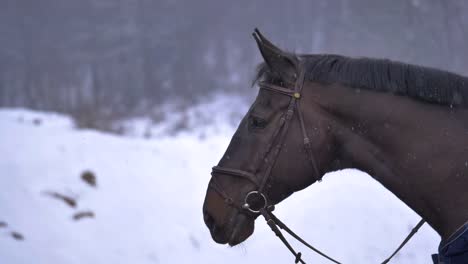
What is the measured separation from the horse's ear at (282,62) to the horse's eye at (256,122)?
0.22 m

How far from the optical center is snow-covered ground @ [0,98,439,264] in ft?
14.8

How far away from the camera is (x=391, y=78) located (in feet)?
6.39

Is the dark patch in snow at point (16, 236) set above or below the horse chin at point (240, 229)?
below

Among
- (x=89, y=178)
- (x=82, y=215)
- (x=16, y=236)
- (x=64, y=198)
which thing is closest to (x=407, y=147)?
(x=16, y=236)

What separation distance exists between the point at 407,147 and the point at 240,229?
858mm

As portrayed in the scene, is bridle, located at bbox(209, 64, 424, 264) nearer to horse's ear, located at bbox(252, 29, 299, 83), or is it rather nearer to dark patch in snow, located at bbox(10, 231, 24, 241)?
horse's ear, located at bbox(252, 29, 299, 83)

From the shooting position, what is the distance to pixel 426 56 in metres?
14.7

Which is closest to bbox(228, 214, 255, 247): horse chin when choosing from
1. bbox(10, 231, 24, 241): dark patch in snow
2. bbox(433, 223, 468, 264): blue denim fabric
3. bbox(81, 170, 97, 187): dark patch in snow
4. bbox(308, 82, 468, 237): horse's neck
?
bbox(308, 82, 468, 237): horse's neck

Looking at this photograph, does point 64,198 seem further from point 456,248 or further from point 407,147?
point 456,248

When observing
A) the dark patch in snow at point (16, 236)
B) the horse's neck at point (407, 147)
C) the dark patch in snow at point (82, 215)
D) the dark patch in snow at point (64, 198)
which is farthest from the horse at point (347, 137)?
the dark patch in snow at point (64, 198)

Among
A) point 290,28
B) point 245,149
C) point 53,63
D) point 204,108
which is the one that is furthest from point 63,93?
point 245,149

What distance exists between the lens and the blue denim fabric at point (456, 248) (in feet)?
5.73

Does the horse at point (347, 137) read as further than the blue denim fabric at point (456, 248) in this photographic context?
Yes

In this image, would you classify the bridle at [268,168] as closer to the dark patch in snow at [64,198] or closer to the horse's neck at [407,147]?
the horse's neck at [407,147]
